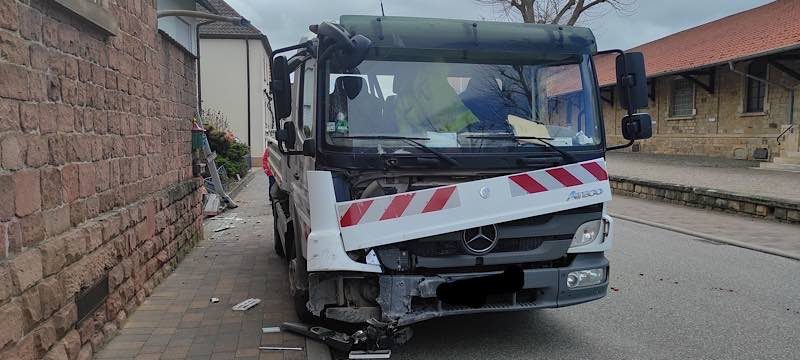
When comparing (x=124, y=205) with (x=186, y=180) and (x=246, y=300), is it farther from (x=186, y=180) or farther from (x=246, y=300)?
(x=186, y=180)

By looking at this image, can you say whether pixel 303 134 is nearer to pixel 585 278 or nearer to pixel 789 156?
pixel 585 278

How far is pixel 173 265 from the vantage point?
6961 millimetres

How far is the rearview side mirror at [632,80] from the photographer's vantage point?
184 inches

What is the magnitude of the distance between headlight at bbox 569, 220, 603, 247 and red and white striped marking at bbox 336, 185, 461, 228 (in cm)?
97

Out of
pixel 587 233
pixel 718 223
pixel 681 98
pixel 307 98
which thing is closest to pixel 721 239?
pixel 718 223

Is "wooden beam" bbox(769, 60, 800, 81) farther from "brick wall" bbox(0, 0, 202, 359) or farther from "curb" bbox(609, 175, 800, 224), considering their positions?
"brick wall" bbox(0, 0, 202, 359)

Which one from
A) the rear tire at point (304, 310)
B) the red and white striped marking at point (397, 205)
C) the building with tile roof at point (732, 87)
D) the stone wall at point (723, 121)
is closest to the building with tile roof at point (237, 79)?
the stone wall at point (723, 121)

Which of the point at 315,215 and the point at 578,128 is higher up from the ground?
the point at 578,128

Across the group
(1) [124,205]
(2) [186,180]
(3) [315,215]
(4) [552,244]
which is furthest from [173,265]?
(4) [552,244]

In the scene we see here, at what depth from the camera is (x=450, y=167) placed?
4.14m

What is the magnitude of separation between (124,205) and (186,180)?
2969mm

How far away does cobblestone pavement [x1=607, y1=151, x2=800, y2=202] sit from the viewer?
13.6 m

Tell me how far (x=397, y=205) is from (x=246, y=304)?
87.8 inches

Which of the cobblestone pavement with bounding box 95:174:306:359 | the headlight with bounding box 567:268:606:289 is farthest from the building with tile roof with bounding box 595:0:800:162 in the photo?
the cobblestone pavement with bounding box 95:174:306:359
